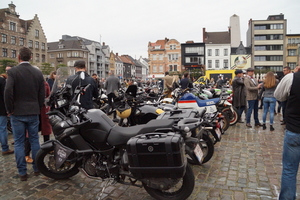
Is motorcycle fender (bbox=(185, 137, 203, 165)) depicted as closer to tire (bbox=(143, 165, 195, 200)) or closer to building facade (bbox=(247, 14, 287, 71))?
tire (bbox=(143, 165, 195, 200))

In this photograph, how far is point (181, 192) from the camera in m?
3.08

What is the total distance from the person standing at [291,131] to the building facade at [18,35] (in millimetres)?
52419

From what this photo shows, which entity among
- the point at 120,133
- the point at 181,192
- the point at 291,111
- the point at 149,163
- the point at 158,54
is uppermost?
the point at 158,54

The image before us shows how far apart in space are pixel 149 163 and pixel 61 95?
195 cm

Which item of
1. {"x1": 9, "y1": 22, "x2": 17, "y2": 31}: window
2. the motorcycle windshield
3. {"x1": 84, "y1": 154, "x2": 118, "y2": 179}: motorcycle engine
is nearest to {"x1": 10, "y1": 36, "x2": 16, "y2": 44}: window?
{"x1": 9, "y1": 22, "x2": 17, "y2": 31}: window

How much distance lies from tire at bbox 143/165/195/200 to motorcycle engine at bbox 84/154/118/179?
1.63 ft

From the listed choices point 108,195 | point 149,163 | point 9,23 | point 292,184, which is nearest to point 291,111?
point 292,184

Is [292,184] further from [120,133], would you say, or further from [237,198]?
[120,133]

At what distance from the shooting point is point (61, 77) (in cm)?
442

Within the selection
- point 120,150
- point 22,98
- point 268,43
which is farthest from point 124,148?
point 268,43

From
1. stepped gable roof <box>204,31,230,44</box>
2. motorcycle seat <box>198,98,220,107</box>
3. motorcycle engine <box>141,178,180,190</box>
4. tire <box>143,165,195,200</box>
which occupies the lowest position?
tire <box>143,165,195,200</box>

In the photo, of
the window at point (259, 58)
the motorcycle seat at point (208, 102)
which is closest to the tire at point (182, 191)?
the motorcycle seat at point (208, 102)

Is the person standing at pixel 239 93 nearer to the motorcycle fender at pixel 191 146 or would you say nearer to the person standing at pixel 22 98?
the motorcycle fender at pixel 191 146

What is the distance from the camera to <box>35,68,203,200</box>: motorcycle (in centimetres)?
269
